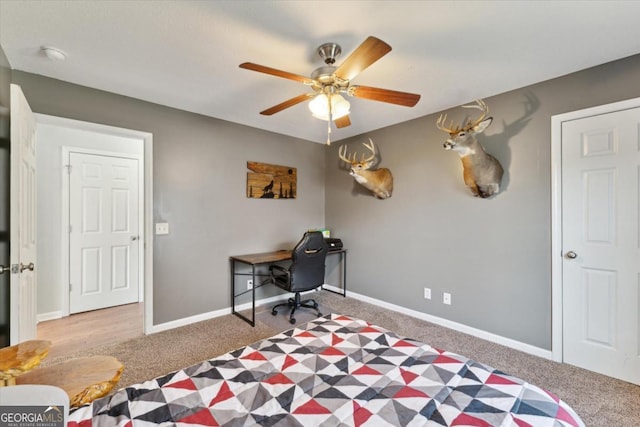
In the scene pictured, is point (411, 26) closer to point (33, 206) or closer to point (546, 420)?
point (546, 420)

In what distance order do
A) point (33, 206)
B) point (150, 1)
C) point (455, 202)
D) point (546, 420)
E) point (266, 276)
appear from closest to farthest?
point (546, 420) → point (150, 1) → point (33, 206) → point (455, 202) → point (266, 276)

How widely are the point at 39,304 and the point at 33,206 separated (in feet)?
6.33

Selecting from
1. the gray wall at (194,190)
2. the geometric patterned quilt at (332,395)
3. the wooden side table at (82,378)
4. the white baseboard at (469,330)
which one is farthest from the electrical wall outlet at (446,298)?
the wooden side table at (82,378)

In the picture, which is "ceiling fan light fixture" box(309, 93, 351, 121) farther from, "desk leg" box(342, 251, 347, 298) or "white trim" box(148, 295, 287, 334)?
"white trim" box(148, 295, 287, 334)

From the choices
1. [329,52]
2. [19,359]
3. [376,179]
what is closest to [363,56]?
[329,52]

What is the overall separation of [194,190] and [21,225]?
5.10ft

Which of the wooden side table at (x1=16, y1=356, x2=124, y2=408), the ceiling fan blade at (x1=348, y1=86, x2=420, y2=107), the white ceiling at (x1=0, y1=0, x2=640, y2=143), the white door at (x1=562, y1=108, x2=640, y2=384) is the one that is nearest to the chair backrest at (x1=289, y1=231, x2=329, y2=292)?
the white ceiling at (x1=0, y1=0, x2=640, y2=143)

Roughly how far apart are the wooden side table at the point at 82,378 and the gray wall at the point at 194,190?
180 centimetres

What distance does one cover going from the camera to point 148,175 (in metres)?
2.95

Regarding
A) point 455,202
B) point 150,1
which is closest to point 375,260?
point 455,202

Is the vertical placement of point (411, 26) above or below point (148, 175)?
above

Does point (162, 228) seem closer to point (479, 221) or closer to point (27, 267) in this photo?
point (27, 267)

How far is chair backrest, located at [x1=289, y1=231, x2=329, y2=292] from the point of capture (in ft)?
10.6

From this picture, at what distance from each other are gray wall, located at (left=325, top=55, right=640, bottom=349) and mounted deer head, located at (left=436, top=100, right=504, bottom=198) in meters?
0.13
